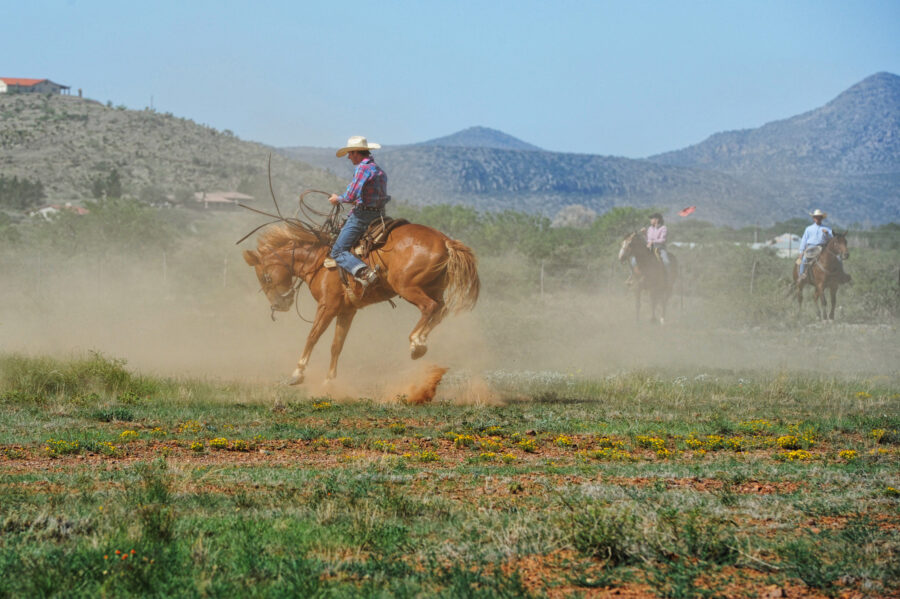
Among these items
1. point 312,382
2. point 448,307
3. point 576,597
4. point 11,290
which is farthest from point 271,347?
point 576,597

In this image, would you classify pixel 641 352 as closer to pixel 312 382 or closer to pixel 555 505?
pixel 312 382

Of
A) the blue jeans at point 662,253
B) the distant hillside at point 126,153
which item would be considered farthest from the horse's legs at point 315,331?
the distant hillside at point 126,153

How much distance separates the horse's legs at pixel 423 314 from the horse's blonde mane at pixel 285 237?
2.43 m

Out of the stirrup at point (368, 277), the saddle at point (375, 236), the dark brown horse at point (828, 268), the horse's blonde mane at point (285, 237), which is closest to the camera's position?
the stirrup at point (368, 277)

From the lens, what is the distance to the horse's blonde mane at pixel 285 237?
16.7 meters

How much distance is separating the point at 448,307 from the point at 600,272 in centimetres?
2847

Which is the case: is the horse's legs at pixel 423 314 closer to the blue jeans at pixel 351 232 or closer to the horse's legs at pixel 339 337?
the blue jeans at pixel 351 232

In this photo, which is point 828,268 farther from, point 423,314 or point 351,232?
point 351,232

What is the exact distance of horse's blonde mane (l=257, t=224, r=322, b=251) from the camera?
54.7 feet

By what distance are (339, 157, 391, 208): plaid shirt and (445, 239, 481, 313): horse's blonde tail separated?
1215 mm

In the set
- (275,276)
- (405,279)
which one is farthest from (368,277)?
(275,276)

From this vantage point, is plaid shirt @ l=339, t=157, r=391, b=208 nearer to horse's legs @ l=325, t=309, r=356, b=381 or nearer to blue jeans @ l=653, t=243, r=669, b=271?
horse's legs @ l=325, t=309, r=356, b=381

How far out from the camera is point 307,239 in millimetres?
16672

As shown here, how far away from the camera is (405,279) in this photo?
48.7 ft
